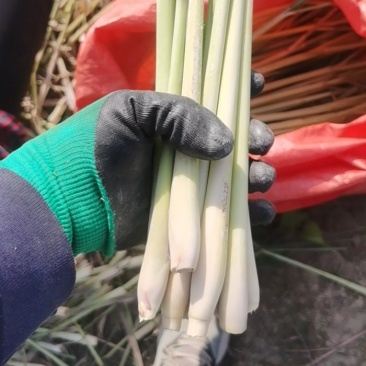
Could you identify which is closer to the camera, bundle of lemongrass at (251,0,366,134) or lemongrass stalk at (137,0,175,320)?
lemongrass stalk at (137,0,175,320)

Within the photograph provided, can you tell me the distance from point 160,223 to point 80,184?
0.13 m

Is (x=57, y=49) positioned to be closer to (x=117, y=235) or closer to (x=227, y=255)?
(x=117, y=235)

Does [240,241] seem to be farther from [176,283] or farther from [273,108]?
[273,108]

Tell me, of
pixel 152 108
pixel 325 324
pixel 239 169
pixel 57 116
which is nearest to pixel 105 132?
pixel 152 108

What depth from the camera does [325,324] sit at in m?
1.23

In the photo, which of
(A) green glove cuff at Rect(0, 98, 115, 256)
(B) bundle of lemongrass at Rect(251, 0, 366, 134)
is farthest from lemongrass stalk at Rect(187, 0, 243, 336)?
(B) bundle of lemongrass at Rect(251, 0, 366, 134)

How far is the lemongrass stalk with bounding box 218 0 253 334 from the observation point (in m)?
0.92

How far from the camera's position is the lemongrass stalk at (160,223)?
2.94 feet

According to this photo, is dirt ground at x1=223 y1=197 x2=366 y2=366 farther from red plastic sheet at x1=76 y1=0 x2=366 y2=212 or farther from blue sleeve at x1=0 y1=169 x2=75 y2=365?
blue sleeve at x1=0 y1=169 x2=75 y2=365

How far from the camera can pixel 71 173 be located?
960mm

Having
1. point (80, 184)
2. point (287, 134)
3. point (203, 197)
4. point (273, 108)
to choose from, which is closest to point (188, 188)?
point (203, 197)

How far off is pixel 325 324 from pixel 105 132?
543 mm

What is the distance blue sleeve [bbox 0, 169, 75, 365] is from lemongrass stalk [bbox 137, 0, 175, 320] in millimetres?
118

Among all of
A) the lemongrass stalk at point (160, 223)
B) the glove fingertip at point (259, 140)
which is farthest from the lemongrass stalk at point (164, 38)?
the glove fingertip at point (259, 140)
